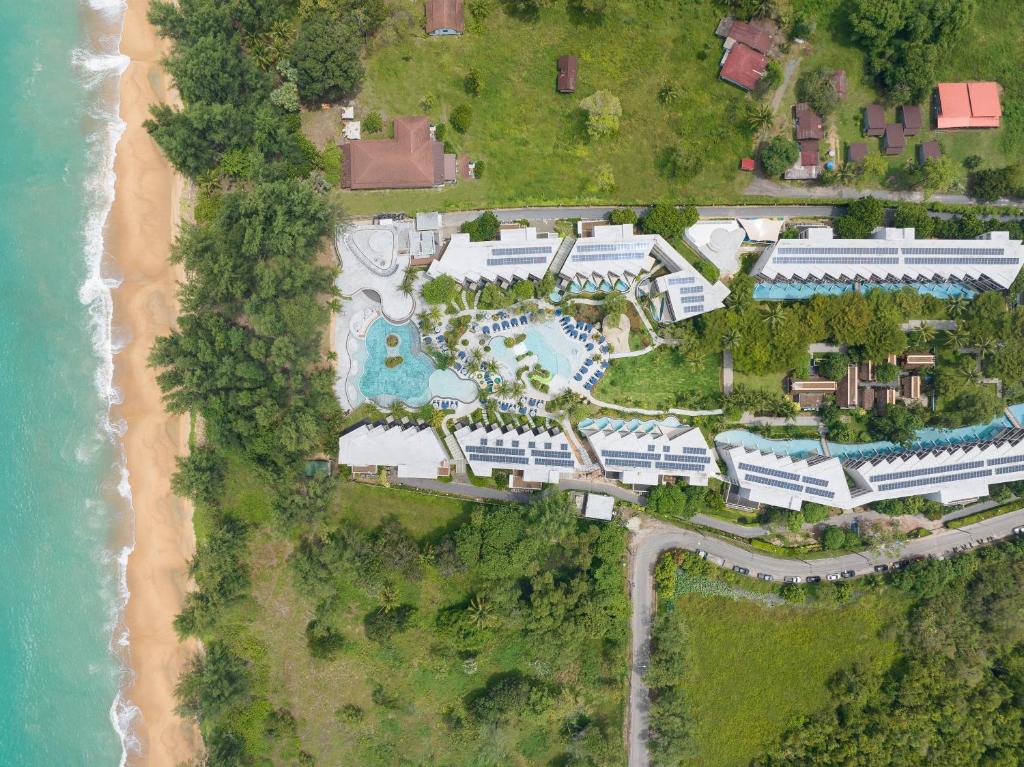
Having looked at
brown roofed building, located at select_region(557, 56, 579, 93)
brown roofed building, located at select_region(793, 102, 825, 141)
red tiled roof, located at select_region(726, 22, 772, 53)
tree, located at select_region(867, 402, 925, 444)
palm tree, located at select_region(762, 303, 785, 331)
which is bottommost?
tree, located at select_region(867, 402, 925, 444)

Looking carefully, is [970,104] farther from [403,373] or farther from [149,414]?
[149,414]

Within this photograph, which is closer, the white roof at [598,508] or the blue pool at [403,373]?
the white roof at [598,508]

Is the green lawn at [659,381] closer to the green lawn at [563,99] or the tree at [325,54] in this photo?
the green lawn at [563,99]

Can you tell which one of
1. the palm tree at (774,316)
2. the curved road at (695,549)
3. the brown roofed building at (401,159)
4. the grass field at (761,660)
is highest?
the brown roofed building at (401,159)

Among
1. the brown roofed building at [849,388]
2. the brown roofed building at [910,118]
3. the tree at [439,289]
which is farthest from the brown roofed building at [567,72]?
the brown roofed building at [849,388]

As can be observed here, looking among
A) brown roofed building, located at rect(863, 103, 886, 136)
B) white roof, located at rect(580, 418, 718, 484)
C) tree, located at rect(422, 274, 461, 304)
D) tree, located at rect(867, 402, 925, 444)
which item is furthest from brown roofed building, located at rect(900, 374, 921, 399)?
tree, located at rect(422, 274, 461, 304)

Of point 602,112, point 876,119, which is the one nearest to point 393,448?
point 602,112

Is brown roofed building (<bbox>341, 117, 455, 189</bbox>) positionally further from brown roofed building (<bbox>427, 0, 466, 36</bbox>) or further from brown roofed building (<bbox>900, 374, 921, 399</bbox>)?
brown roofed building (<bbox>900, 374, 921, 399</bbox>)

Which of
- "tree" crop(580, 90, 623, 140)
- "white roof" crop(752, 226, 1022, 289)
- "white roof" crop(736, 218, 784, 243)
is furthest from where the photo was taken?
"white roof" crop(736, 218, 784, 243)
